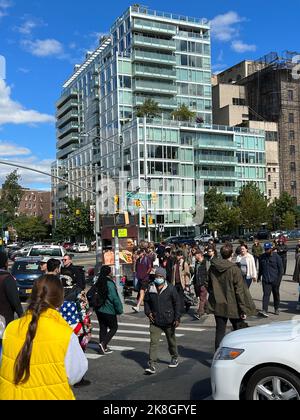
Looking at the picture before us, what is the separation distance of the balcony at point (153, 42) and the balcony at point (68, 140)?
35.7 meters

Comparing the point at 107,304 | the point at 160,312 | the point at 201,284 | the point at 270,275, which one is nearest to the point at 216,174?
the point at 201,284

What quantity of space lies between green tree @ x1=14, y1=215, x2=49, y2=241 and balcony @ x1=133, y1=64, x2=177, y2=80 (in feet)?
153

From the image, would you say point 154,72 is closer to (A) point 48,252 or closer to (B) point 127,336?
(A) point 48,252

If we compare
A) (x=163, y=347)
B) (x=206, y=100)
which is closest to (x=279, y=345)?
(x=163, y=347)

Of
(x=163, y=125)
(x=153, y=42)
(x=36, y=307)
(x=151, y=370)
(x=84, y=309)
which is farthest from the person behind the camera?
(x=153, y=42)

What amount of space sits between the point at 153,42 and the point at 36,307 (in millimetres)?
89321

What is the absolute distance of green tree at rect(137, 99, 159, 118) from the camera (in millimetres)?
78625

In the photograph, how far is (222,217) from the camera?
240 feet

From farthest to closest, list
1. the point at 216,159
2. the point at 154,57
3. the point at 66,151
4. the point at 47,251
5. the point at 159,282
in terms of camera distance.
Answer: the point at 66,151 < the point at 154,57 < the point at 216,159 < the point at 47,251 < the point at 159,282

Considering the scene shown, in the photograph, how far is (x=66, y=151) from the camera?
4774 inches

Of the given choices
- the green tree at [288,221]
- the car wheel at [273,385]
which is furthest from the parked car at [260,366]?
the green tree at [288,221]

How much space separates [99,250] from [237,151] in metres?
68.2

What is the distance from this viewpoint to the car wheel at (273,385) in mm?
4648

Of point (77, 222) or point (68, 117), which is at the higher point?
point (68, 117)
